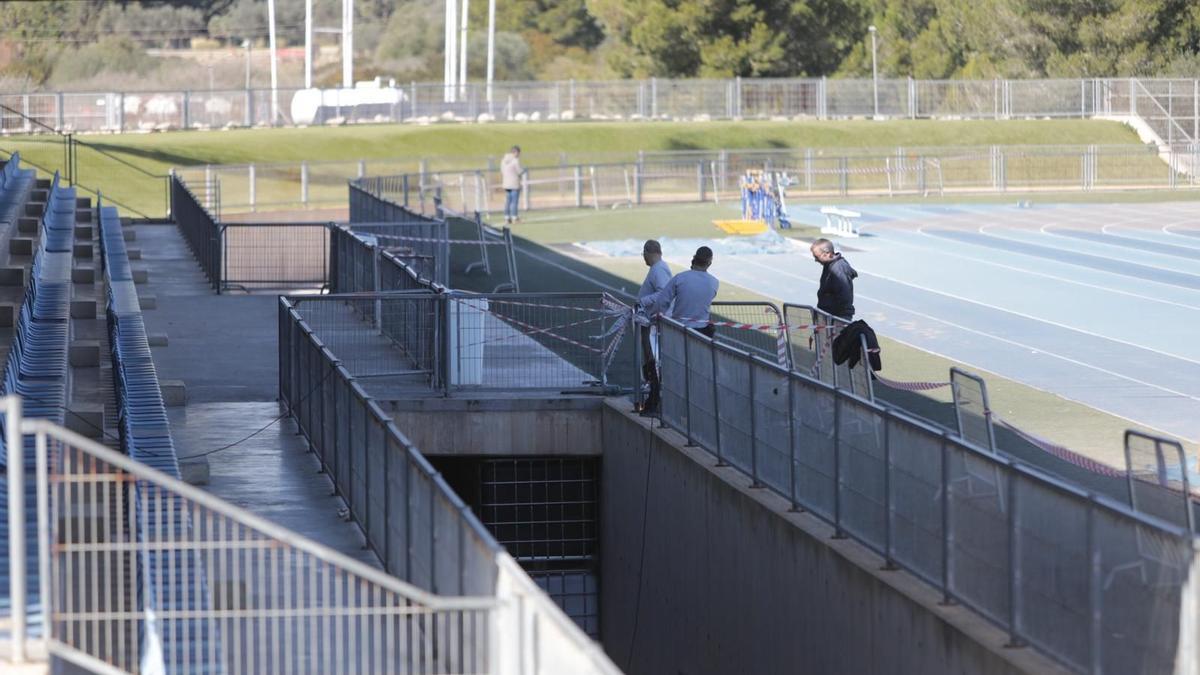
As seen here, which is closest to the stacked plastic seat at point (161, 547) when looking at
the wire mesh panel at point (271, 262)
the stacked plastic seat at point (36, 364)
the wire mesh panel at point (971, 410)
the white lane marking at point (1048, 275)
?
the stacked plastic seat at point (36, 364)

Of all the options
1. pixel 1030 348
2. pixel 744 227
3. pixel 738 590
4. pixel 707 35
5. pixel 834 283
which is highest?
pixel 707 35

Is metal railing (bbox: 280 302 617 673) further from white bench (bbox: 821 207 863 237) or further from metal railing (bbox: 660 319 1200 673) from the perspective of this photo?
white bench (bbox: 821 207 863 237)

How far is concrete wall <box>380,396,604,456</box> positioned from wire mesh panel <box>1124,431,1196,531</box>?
8670mm

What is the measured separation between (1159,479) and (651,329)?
779cm

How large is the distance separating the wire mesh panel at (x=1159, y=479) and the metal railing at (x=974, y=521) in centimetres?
57

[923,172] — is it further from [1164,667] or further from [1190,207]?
[1164,667]

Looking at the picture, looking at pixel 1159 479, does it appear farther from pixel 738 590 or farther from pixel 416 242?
pixel 416 242

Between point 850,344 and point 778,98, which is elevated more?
point 778,98

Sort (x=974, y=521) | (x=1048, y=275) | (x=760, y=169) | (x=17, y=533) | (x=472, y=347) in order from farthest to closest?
1. (x=760, y=169)
2. (x=1048, y=275)
3. (x=472, y=347)
4. (x=974, y=521)
5. (x=17, y=533)

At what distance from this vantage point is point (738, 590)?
628 inches

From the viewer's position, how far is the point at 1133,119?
245ft

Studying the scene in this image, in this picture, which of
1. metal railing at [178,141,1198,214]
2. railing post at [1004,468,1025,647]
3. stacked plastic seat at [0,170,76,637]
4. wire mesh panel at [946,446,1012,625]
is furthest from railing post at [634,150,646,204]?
railing post at [1004,468,1025,647]

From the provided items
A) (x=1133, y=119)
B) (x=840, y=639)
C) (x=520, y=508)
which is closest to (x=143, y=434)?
(x=840, y=639)

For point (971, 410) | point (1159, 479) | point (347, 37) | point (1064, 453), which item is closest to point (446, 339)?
point (1064, 453)
